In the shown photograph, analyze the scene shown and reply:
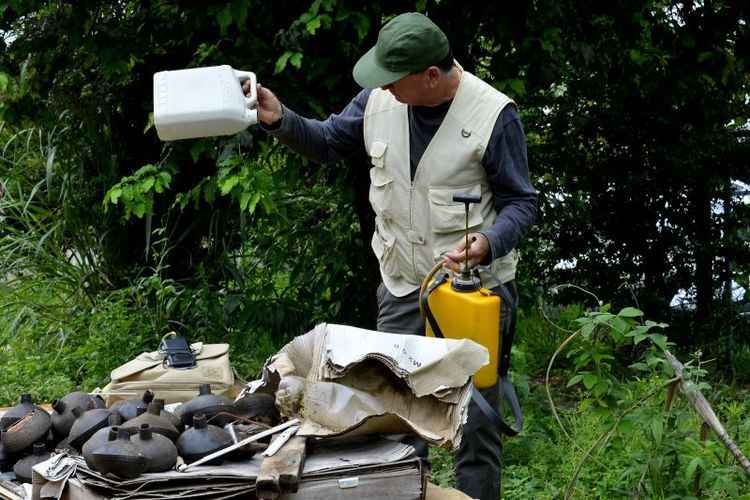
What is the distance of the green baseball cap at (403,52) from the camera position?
11.7 ft

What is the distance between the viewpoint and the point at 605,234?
668 cm

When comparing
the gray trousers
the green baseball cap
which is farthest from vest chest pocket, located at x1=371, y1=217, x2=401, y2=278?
the green baseball cap

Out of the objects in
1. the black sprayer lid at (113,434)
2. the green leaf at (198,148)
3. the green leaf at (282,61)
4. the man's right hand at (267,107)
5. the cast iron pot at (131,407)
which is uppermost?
the green leaf at (282,61)

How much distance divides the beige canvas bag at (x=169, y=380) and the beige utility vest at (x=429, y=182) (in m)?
0.68

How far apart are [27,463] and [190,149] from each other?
236 cm

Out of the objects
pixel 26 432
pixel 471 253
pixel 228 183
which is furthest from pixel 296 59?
pixel 26 432

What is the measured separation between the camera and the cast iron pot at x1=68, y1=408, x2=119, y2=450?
9.90ft

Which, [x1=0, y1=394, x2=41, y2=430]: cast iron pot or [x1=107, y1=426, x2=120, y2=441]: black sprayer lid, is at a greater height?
[x1=107, y1=426, x2=120, y2=441]: black sprayer lid

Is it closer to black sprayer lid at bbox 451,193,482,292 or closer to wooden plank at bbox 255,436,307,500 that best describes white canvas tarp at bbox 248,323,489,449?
wooden plank at bbox 255,436,307,500

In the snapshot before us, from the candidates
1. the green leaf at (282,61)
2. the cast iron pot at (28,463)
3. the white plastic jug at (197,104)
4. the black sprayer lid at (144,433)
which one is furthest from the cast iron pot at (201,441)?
the green leaf at (282,61)

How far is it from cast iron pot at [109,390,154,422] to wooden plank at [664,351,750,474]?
160 cm

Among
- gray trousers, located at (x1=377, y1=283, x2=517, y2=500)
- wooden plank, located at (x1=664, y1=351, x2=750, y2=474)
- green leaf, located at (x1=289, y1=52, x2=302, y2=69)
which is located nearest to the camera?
wooden plank, located at (x1=664, y1=351, x2=750, y2=474)

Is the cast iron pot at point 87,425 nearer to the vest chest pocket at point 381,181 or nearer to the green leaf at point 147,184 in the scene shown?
the vest chest pocket at point 381,181

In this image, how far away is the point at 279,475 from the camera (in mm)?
2602
